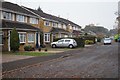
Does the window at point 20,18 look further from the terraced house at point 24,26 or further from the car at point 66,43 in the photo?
the car at point 66,43

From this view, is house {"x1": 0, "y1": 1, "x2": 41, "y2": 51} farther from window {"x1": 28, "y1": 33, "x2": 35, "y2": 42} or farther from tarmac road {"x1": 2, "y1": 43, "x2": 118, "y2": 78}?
tarmac road {"x1": 2, "y1": 43, "x2": 118, "y2": 78}

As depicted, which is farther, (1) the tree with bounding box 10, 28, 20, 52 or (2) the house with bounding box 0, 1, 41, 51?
(2) the house with bounding box 0, 1, 41, 51

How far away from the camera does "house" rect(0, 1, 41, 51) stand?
31.4 m

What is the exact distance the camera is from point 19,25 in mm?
35781

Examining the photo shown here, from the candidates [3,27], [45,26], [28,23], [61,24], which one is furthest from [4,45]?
[61,24]

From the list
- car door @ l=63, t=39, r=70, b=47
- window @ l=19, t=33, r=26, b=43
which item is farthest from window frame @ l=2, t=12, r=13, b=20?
car door @ l=63, t=39, r=70, b=47

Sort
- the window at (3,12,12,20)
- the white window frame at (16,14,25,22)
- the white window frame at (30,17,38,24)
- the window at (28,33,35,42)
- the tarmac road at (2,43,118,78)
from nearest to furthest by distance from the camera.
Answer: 1. the tarmac road at (2,43,118,78)
2. the window at (3,12,12,20)
3. the white window frame at (16,14,25,22)
4. the window at (28,33,35,42)
5. the white window frame at (30,17,38,24)

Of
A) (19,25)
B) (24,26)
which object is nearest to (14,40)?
(19,25)

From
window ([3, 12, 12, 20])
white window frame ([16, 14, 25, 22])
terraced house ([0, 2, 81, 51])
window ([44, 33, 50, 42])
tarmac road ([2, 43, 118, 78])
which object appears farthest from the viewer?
window ([44, 33, 50, 42])

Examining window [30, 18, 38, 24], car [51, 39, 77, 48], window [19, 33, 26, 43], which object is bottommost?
car [51, 39, 77, 48]

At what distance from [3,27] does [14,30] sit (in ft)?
4.88

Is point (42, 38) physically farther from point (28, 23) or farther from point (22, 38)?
point (22, 38)

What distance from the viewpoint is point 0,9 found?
3250 cm

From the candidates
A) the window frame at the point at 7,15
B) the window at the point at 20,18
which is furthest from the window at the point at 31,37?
the window frame at the point at 7,15
